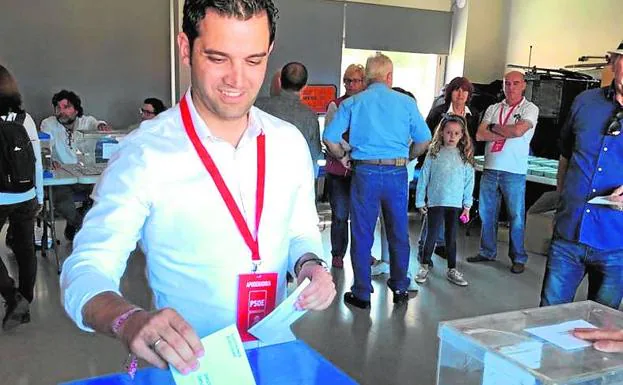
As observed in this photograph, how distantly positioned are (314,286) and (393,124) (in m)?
2.63

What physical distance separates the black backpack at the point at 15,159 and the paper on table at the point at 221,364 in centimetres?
283

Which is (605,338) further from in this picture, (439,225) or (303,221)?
(439,225)

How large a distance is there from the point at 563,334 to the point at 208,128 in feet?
2.97

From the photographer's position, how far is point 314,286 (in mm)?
1175

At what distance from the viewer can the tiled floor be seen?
2.94 metres

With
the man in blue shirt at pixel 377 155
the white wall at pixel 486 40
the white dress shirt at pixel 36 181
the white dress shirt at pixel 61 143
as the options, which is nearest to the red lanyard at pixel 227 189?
the man in blue shirt at pixel 377 155

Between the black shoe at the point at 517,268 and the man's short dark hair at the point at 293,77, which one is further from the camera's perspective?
the black shoe at the point at 517,268

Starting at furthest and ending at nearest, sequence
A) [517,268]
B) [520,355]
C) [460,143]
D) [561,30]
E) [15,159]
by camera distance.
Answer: [561,30]
[517,268]
[460,143]
[15,159]
[520,355]

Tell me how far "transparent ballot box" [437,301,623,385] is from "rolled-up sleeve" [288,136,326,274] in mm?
353

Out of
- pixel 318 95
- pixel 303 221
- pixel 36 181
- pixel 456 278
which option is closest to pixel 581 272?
pixel 303 221

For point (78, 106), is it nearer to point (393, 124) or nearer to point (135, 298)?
point (135, 298)

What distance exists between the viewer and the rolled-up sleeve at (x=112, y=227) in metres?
1.09

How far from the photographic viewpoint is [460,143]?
170 inches

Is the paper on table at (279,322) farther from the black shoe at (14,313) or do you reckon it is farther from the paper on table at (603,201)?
the black shoe at (14,313)
